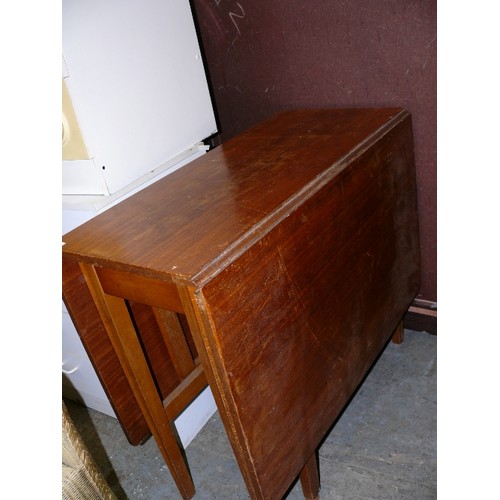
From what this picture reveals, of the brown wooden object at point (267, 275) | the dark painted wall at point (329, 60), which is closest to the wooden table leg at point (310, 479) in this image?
the brown wooden object at point (267, 275)

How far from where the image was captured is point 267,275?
991 millimetres

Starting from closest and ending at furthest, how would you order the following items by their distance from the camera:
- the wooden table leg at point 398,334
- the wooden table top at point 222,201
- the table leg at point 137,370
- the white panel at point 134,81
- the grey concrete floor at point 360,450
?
the wooden table top at point 222,201
the table leg at point 137,370
the white panel at point 134,81
the grey concrete floor at point 360,450
the wooden table leg at point 398,334

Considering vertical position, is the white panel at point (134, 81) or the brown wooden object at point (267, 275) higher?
the white panel at point (134, 81)

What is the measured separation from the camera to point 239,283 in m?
0.93

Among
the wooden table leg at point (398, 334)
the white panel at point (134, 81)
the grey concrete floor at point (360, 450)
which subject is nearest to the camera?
the white panel at point (134, 81)

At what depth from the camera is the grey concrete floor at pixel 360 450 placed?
1396 millimetres

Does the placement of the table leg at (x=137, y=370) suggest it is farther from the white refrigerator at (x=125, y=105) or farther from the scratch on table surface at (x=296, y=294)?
the scratch on table surface at (x=296, y=294)

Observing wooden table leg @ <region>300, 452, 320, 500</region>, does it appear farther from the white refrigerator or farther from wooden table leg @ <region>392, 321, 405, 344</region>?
wooden table leg @ <region>392, 321, 405, 344</region>

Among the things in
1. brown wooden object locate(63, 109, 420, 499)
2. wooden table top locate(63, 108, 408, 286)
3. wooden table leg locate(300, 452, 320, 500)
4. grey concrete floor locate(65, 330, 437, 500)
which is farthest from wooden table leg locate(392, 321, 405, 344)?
wooden table top locate(63, 108, 408, 286)

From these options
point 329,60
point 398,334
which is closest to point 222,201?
point 329,60

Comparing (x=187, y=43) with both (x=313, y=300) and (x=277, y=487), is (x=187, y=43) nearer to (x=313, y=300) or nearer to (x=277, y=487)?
(x=313, y=300)

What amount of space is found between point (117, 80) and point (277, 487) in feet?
3.52

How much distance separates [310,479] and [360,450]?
245mm
